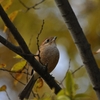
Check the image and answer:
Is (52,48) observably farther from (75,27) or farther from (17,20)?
(75,27)

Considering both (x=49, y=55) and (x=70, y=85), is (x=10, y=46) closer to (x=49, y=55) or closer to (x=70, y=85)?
(x=70, y=85)

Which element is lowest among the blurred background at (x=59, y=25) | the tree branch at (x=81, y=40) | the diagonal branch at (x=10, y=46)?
the blurred background at (x=59, y=25)

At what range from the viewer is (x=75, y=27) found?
2730 mm

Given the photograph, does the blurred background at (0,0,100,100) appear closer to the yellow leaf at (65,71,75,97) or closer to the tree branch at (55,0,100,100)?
the tree branch at (55,0,100,100)

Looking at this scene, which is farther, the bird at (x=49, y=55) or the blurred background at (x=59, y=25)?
the blurred background at (x=59, y=25)

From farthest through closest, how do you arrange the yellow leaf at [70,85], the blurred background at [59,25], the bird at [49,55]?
the blurred background at [59,25]
the bird at [49,55]
the yellow leaf at [70,85]

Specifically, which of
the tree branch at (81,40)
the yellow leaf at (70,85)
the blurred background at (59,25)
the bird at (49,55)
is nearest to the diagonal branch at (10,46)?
the tree branch at (81,40)

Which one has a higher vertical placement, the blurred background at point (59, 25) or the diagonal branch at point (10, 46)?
the diagonal branch at point (10, 46)

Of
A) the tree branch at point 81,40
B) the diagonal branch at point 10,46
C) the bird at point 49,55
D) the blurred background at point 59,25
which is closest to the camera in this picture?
the diagonal branch at point 10,46

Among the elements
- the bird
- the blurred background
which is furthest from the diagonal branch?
the blurred background

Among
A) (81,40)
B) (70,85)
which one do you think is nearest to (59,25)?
(81,40)

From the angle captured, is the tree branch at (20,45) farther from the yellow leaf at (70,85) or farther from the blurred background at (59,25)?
the blurred background at (59,25)

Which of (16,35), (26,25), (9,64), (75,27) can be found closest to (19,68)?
(16,35)

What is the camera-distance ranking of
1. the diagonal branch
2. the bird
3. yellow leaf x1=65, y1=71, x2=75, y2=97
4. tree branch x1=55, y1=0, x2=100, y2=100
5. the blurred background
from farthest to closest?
the blurred background < the bird < tree branch x1=55, y1=0, x2=100, y2=100 < the diagonal branch < yellow leaf x1=65, y1=71, x2=75, y2=97
